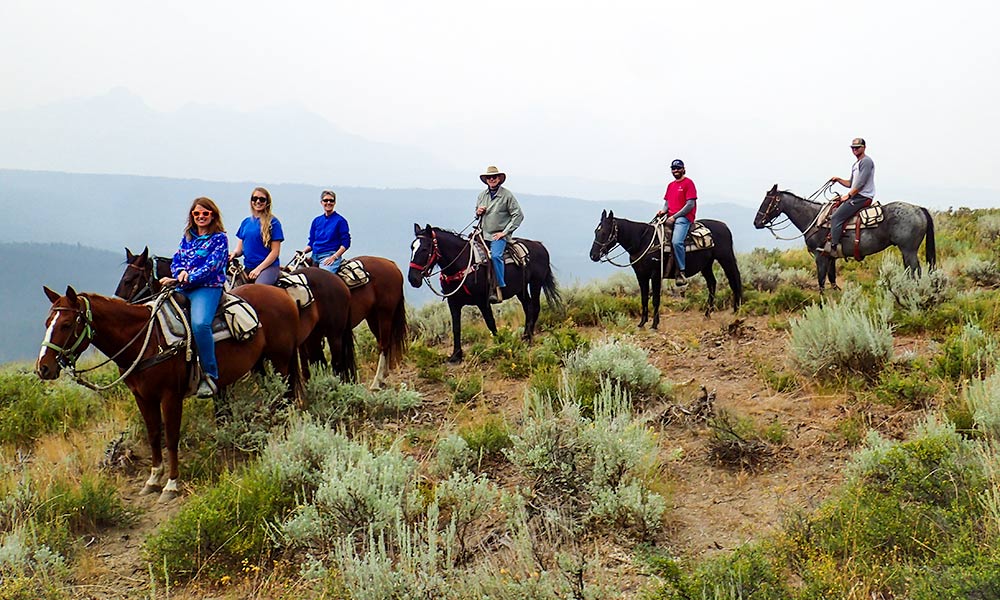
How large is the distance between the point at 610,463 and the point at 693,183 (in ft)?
25.8

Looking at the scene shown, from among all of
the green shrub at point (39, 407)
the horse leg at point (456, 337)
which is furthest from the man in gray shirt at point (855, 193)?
the green shrub at point (39, 407)

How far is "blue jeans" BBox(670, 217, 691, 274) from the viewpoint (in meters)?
10.6

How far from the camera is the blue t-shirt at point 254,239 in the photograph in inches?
271

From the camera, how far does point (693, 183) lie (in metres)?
10.6

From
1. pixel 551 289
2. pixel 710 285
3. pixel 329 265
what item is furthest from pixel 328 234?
pixel 710 285

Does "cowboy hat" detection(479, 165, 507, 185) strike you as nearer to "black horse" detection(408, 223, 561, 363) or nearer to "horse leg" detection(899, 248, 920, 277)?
"black horse" detection(408, 223, 561, 363)

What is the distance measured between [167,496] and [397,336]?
4.18 meters

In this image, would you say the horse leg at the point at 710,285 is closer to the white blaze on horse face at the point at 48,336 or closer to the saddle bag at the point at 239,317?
the saddle bag at the point at 239,317

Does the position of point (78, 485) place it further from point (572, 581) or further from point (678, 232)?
point (678, 232)

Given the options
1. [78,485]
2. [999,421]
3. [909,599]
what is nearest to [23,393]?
[78,485]

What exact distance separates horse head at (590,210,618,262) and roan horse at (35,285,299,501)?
22.6 ft

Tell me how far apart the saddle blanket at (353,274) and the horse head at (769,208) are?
851 centimetres

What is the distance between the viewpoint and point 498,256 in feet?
32.6

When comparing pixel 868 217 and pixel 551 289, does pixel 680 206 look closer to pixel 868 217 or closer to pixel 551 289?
pixel 551 289
